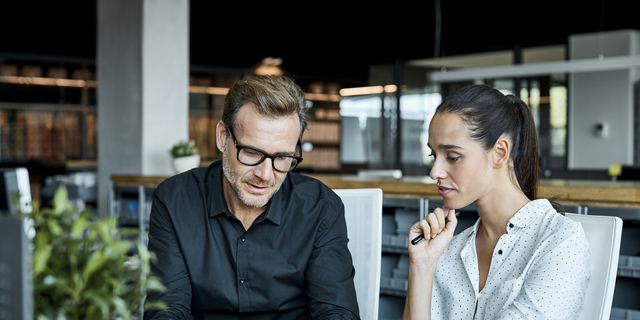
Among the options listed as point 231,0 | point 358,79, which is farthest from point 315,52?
point 231,0

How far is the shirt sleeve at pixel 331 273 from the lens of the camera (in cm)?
151

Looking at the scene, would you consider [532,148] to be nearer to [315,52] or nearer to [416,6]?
[416,6]

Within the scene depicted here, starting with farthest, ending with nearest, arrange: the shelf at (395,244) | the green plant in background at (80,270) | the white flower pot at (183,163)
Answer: the white flower pot at (183,163) → the shelf at (395,244) → the green plant in background at (80,270)

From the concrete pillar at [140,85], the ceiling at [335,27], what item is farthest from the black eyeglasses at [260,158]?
the ceiling at [335,27]

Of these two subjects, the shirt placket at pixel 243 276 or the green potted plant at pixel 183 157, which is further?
the green potted plant at pixel 183 157

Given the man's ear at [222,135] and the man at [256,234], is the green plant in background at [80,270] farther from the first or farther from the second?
the man's ear at [222,135]

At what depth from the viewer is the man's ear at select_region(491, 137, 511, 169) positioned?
1.45 metres

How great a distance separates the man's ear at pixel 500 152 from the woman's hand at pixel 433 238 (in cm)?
19

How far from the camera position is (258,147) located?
60.1 inches

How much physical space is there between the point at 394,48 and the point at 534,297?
7657 millimetres

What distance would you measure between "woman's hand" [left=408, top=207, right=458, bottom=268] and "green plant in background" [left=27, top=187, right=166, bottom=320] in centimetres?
96

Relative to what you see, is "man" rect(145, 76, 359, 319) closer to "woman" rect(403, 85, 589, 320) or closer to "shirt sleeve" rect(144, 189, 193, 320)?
"shirt sleeve" rect(144, 189, 193, 320)

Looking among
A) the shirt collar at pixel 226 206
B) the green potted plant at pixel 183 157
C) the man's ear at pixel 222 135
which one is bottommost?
the shirt collar at pixel 226 206

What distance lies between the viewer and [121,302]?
63 cm
